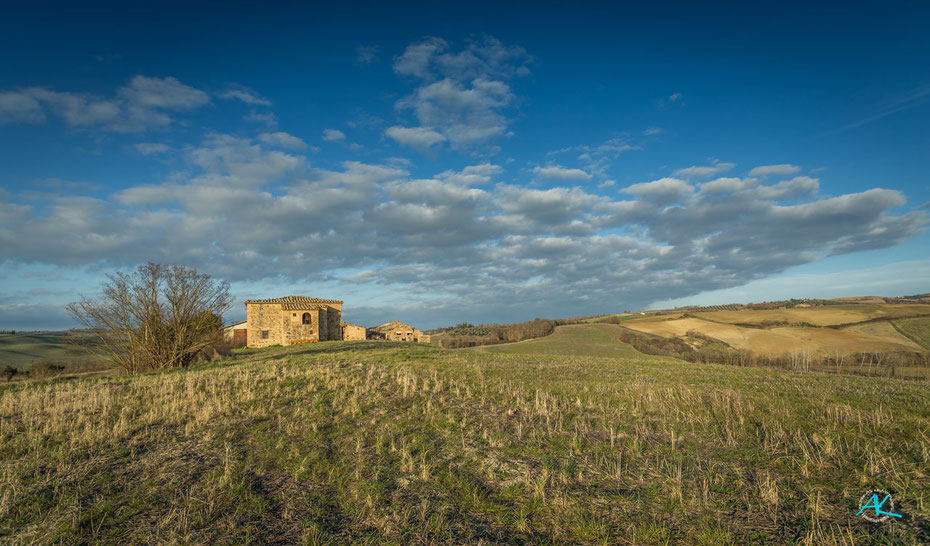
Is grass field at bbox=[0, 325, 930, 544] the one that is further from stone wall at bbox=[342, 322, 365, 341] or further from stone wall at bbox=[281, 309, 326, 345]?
stone wall at bbox=[342, 322, 365, 341]

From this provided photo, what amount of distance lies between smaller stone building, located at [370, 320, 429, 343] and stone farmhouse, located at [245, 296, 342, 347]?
54.1ft

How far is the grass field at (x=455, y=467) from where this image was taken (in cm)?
514

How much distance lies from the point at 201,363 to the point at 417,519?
90.1 feet

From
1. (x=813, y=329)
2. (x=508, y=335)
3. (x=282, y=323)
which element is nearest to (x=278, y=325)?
(x=282, y=323)

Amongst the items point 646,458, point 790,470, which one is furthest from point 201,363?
point 790,470

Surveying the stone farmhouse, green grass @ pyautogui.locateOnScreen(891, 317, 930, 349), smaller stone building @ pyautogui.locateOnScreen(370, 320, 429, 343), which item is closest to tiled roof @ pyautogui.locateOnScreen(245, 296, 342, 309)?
the stone farmhouse

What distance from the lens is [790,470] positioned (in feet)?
22.7

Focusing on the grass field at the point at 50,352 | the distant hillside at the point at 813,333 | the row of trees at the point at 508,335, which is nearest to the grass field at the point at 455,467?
the grass field at the point at 50,352

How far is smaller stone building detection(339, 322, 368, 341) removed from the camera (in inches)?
2319

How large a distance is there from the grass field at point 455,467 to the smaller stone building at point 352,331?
45.9 meters

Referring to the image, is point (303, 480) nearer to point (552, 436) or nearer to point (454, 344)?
point (552, 436)

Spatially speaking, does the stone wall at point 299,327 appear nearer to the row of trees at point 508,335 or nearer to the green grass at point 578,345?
the row of trees at point 508,335
